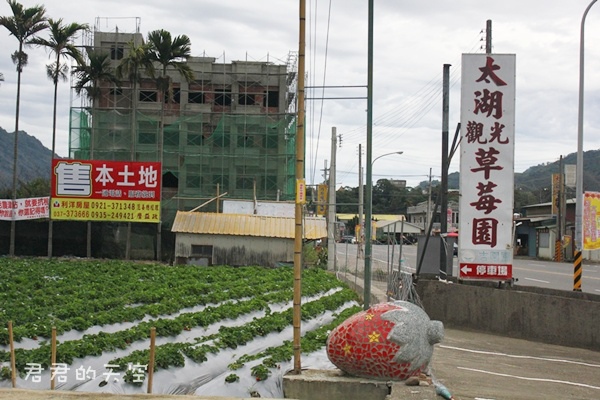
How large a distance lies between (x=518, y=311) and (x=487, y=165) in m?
3.51

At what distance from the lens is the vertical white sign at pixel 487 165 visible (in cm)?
1808

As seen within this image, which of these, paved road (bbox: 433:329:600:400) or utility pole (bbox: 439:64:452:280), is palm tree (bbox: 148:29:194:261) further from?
paved road (bbox: 433:329:600:400)

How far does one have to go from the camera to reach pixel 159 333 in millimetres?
13492

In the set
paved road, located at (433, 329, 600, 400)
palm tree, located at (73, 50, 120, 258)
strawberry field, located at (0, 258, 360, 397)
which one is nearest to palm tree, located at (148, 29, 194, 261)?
palm tree, located at (73, 50, 120, 258)

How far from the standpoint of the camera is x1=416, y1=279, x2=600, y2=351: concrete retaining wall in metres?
15.6

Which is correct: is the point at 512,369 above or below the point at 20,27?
below

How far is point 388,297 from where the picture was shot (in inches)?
827

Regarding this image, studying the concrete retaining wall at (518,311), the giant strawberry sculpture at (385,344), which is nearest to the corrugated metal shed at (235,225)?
the concrete retaining wall at (518,311)

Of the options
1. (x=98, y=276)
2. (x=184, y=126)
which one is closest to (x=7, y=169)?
(x=184, y=126)

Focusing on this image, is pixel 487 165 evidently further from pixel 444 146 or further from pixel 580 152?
pixel 580 152

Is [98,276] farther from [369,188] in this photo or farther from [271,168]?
[271,168]

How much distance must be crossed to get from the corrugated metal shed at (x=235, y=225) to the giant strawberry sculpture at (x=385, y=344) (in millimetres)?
26467

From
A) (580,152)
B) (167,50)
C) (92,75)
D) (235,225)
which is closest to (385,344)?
(580,152)

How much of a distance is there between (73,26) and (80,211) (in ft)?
35.7
